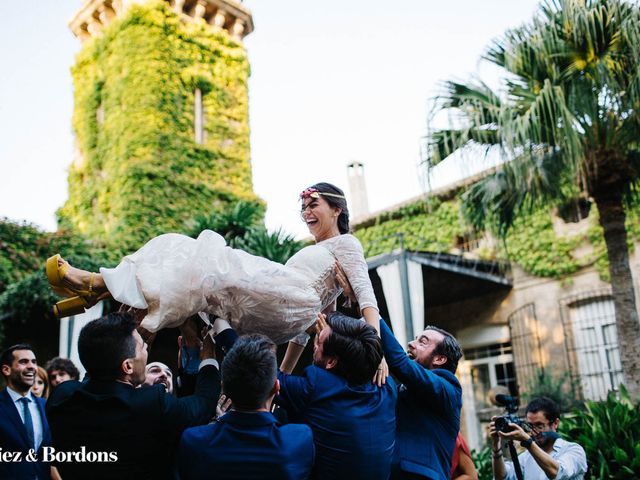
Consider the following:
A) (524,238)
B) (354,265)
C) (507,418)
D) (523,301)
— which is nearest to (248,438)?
(354,265)

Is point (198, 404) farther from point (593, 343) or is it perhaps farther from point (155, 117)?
point (155, 117)

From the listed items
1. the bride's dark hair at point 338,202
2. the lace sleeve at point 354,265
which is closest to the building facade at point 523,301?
the bride's dark hair at point 338,202

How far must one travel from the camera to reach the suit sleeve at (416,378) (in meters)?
2.65

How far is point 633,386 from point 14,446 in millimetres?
7739

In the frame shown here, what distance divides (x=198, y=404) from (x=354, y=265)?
1146mm

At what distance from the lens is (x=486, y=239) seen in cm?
1333

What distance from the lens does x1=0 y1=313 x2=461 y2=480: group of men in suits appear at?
7.04 feet

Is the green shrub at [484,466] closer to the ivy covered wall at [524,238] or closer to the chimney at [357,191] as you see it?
the ivy covered wall at [524,238]

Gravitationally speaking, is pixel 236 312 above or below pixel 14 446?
above

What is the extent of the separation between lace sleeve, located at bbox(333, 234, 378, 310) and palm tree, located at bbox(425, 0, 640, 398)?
18.6 ft

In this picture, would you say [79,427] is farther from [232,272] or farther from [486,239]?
[486,239]

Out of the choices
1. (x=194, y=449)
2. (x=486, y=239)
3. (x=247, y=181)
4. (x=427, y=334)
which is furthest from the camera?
(x=247, y=181)

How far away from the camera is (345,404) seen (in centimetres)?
241

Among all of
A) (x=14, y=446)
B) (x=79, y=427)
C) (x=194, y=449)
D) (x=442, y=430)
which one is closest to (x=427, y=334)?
(x=442, y=430)
